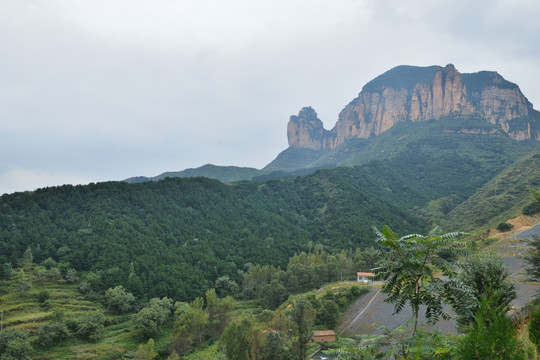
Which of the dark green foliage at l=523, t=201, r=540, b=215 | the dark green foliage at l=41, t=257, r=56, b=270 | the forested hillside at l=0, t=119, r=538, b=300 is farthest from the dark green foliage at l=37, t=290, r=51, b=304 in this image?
the dark green foliage at l=523, t=201, r=540, b=215

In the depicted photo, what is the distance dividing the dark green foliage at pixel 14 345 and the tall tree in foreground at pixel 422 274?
134ft

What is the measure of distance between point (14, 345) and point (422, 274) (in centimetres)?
4202

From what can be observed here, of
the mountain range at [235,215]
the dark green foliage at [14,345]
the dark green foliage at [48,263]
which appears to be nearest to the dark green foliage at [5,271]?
the mountain range at [235,215]

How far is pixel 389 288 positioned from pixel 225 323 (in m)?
41.9

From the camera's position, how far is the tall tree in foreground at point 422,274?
6.12m

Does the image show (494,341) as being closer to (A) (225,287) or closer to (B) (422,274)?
(B) (422,274)

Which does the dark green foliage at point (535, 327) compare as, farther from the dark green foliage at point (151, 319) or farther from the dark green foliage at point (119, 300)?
the dark green foliage at point (119, 300)

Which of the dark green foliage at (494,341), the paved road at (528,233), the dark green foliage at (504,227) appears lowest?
the paved road at (528,233)

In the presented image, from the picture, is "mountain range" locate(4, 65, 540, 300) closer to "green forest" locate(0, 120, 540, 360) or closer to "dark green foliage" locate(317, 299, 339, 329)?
"green forest" locate(0, 120, 540, 360)

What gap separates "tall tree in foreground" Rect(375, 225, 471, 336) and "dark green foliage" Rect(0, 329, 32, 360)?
40.7 metres

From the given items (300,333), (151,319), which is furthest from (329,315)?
(151,319)

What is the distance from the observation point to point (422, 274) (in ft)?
20.6

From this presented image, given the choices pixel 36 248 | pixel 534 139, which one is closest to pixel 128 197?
pixel 36 248

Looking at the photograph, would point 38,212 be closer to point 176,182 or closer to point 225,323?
point 176,182
